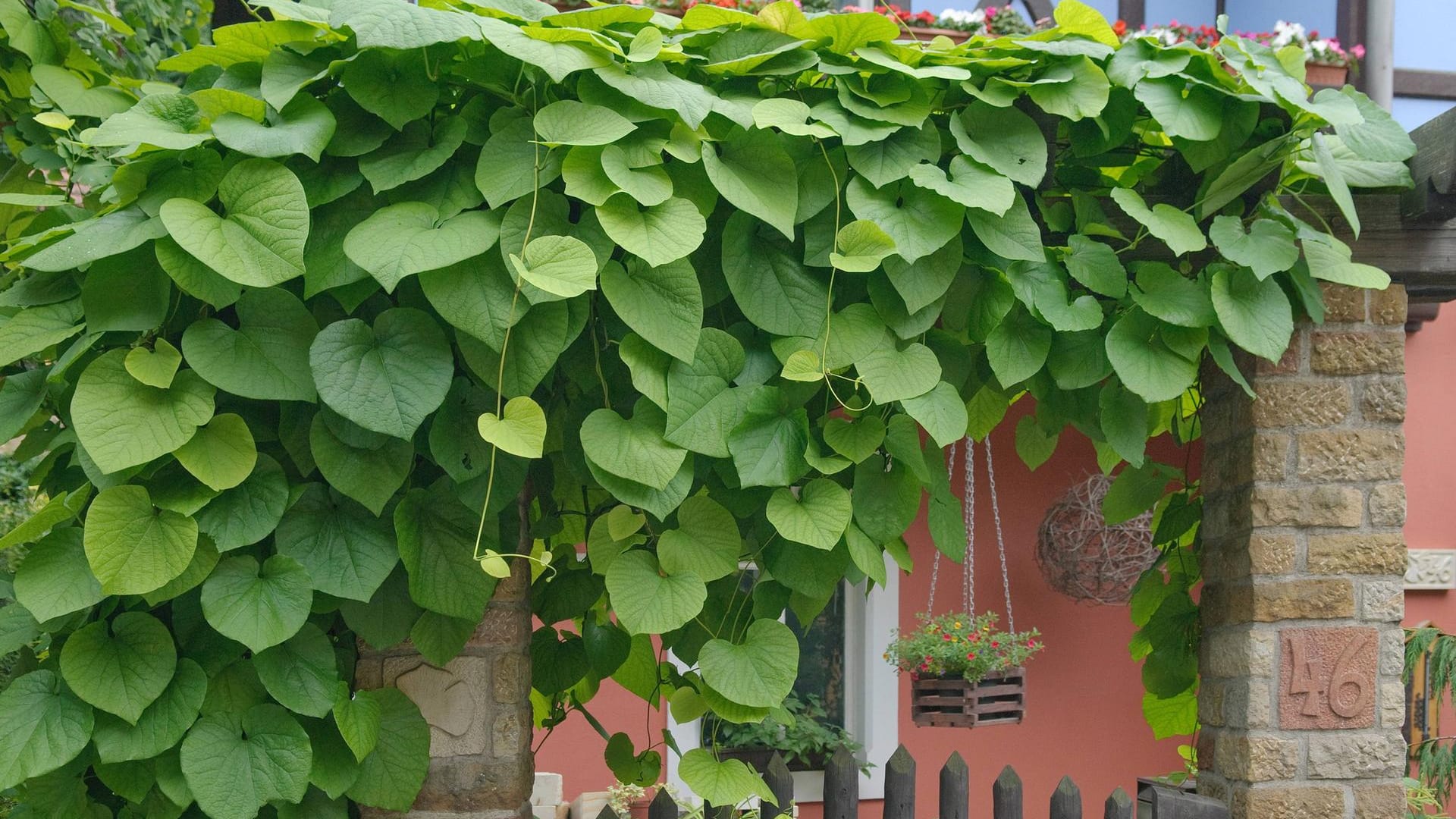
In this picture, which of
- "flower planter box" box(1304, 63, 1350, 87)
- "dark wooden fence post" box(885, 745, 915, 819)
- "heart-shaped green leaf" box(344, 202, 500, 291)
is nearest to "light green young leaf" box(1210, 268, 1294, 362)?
"dark wooden fence post" box(885, 745, 915, 819)

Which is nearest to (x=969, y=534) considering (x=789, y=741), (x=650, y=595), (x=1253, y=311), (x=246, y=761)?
(x=789, y=741)

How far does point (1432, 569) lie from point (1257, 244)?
3.69 metres

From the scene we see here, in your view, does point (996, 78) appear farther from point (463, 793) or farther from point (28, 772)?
point (28, 772)

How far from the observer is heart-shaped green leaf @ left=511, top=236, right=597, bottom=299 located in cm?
136

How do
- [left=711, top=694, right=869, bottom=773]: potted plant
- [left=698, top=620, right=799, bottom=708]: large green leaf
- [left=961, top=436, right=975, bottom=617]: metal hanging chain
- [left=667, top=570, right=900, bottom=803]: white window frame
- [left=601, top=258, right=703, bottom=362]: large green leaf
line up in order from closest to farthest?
[left=601, top=258, right=703, bottom=362]: large green leaf < [left=698, top=620, right=799, bottom=708]: large green leaf < [left=961, top=436, right=975, bottom=617]: metal hanging chain < [left=711, top=694, right=869, bottom=773]: potted plant < [left=667, top=570, right=900, bottom=803]: white window frame

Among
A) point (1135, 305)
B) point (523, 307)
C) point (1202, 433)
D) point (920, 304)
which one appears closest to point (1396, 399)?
point (1202, 433)

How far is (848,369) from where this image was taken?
63.7 inches

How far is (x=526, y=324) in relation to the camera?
1.46m

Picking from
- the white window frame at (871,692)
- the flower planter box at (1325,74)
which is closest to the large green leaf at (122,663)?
the white window frame at (871,692)

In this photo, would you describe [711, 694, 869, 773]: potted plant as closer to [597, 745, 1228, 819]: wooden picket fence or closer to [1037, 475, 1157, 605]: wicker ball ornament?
[1037, 475, 1157, 605]: wicker ball ornament

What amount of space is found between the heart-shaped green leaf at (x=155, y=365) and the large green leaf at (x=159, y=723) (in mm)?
358

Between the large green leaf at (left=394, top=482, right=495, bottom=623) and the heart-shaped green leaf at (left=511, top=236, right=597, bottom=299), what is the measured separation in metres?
0.34

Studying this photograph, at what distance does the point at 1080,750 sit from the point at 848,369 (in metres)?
3.63

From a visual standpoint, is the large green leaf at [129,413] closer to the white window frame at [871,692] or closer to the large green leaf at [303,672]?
the large green leaf at [303,672]
